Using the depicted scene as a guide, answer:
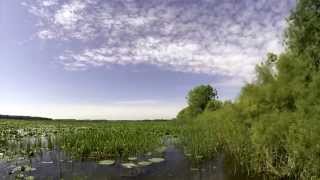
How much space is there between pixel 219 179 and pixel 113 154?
8.62 m

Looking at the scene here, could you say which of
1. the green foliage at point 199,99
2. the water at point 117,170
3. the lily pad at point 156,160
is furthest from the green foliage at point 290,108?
the green foliage at point 199,99

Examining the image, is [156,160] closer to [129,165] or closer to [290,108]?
[129,165]

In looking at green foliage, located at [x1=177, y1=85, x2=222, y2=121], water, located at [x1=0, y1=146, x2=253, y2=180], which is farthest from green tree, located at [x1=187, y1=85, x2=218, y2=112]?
water, located at [x1=0, y1=146, x2=253, y2=180]

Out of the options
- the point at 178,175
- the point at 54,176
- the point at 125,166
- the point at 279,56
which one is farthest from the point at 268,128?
the point at 54,176

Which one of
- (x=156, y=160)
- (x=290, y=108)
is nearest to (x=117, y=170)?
(x=156, y=160)

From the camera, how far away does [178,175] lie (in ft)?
58.1

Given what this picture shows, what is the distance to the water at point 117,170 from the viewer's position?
1684cm

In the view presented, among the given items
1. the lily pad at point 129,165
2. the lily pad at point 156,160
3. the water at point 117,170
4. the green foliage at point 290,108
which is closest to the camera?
the green foliage at point 290,108

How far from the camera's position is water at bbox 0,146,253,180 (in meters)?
16.8

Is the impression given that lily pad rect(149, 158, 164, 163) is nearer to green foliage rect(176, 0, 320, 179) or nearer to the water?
the water

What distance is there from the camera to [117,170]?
1827 centimetres

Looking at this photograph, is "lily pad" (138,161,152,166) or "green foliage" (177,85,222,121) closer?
"lily pad" (138,161,152,166)

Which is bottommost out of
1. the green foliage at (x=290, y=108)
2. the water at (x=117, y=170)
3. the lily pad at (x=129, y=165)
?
the water at (x=117, y=170)

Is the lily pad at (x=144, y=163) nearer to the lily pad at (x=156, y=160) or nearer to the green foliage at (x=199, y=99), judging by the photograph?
the lily pad at (x=156, y=160)
